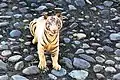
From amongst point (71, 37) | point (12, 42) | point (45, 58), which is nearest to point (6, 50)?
point (12, 42)

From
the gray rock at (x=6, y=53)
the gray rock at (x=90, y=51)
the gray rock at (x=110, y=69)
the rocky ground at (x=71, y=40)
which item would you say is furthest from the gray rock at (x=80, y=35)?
the gray rock at (x=6, y=53)

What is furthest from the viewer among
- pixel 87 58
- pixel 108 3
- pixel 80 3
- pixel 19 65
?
pixel 108 3

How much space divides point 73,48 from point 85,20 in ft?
2.64

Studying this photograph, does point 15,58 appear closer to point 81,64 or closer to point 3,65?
point 3,65

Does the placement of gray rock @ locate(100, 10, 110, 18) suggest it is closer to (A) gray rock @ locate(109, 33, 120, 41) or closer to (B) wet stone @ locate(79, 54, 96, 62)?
(A) gray rock @ locate(109, 33, 120, 41)

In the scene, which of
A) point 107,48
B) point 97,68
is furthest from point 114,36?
point 97,68

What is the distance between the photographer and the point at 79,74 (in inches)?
Result: 173

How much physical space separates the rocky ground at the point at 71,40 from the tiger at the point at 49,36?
0.39 ft

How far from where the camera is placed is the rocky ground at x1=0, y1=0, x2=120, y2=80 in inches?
174

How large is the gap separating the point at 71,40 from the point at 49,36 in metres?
0.91

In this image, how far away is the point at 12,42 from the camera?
4898mm

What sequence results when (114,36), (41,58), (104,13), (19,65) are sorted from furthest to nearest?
(104,13)
(114,36)
(19,65)
(41,58)

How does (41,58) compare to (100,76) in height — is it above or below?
above

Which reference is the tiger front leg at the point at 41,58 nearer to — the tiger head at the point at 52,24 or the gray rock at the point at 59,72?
the gray rock at the point at 59,72
